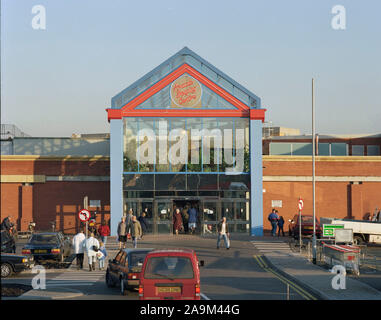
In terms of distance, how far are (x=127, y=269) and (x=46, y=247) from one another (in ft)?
29.8

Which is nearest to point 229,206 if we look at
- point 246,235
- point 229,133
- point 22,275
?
point 246,235

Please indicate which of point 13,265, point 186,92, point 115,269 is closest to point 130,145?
point 186,92

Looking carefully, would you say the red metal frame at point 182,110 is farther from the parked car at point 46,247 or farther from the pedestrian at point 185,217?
the parked car at point 46,247

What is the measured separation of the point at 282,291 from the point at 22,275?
32.8ft

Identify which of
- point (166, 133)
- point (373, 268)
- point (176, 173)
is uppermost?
point (166, 133)

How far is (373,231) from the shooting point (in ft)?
115

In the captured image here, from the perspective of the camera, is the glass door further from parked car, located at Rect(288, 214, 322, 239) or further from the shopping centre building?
parked car, located at Rect(288, 214, 322, 239)

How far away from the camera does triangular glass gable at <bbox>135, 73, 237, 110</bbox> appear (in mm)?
40125

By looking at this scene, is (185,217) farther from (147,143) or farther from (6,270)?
(6,270)

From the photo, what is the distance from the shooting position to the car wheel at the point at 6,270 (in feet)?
76.1

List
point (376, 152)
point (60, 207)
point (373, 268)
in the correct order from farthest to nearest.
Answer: point (376, 152), point (60, 207), point (373, 268)

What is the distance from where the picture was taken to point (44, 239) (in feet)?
90.8

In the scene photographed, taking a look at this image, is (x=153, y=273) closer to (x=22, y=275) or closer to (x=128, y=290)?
(x=128, y=290)

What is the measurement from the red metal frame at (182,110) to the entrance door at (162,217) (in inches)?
214
